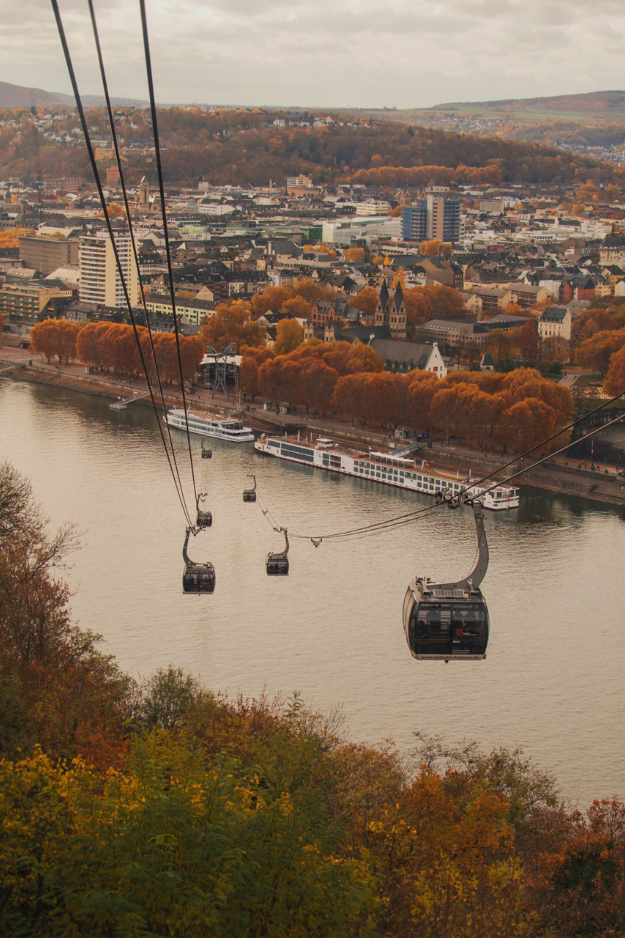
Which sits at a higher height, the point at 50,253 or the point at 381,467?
the point at 50,253

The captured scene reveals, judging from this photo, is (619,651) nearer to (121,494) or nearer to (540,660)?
(540,660)

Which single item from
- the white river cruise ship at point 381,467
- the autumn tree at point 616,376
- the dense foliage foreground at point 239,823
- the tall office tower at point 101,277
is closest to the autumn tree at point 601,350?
the autumn tree at point 616,376

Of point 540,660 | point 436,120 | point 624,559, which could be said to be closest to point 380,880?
point 540,660

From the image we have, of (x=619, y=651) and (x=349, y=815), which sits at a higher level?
(x=349, y=815)

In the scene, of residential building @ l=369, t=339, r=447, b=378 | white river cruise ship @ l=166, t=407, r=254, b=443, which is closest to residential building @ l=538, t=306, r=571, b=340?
residential building @ l=369, t=339, r=447, b=378

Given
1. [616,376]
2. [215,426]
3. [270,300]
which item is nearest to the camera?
[215,426]

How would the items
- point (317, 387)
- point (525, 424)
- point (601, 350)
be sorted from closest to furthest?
point (525, 424) < point (317, 387) < point (601, 350)

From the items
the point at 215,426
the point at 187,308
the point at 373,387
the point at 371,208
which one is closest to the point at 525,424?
the point at 373,387

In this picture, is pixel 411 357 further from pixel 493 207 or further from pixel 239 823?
pixel 493 207
